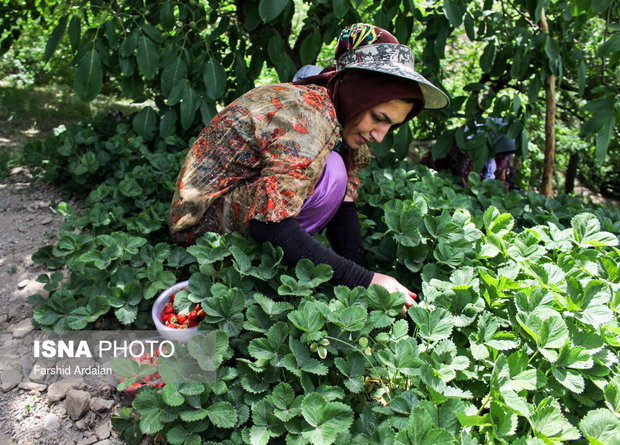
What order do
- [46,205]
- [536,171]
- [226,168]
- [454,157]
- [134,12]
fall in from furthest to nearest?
[536,171], [454,157], [134,12], [46,205], [226,168]

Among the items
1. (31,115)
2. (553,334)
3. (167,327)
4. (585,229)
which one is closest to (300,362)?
(167,327)

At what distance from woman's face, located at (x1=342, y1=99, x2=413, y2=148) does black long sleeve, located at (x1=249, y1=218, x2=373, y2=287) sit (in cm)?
48

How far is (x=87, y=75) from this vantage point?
9.05 ft

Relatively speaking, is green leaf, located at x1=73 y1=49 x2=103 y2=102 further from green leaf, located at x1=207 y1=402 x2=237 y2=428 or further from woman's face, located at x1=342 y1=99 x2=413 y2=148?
green leaf, located at x1=207 y1=402 x2=237 y2=428

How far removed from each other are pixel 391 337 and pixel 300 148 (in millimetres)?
651

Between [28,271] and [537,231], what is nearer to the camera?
[537,231]

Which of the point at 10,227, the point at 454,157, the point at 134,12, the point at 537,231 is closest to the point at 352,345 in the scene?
the point at 537,231

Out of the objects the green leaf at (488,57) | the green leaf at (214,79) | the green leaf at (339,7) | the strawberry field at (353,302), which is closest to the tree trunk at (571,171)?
the strawberry field at (353,302)

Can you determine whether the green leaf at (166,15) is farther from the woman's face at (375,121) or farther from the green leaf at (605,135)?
the green leaf at (605,135)

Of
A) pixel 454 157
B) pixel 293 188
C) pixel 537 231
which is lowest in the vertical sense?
pixel 454 157

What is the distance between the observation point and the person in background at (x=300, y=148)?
1555 mm

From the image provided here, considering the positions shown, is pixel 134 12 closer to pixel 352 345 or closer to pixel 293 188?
pixel 293 188

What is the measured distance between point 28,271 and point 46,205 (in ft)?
2.63

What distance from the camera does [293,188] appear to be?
1.52m
